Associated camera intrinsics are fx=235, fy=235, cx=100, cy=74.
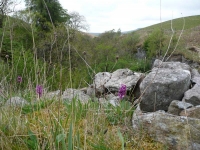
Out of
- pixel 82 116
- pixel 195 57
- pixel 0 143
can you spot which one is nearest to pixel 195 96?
pixel 82 116

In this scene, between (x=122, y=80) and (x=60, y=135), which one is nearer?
(x=60, y=135)

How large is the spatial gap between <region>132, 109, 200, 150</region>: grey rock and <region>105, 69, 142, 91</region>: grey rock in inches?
125

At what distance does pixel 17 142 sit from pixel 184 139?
4.35ft

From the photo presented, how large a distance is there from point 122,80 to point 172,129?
4.02 metres

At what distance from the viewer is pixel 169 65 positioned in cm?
587

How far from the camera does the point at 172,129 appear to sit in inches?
81.4

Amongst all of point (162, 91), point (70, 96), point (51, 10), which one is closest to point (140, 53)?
point (51, 10)

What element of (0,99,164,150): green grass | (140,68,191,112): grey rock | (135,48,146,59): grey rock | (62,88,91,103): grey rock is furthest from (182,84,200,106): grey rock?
(135,48,146,59): grey rock

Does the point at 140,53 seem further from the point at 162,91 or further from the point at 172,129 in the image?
the point at 172,129

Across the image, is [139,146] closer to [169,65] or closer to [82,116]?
[82,116]

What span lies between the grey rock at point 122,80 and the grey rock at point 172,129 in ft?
10.4

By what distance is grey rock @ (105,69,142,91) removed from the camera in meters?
5.58

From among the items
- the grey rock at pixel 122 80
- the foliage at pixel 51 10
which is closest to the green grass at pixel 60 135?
the grey rock at pixel 122 80

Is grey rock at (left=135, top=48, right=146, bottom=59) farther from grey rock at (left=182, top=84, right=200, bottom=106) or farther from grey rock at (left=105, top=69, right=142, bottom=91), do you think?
grey rock at (left=182, top=84, right=200, bottom=106)
